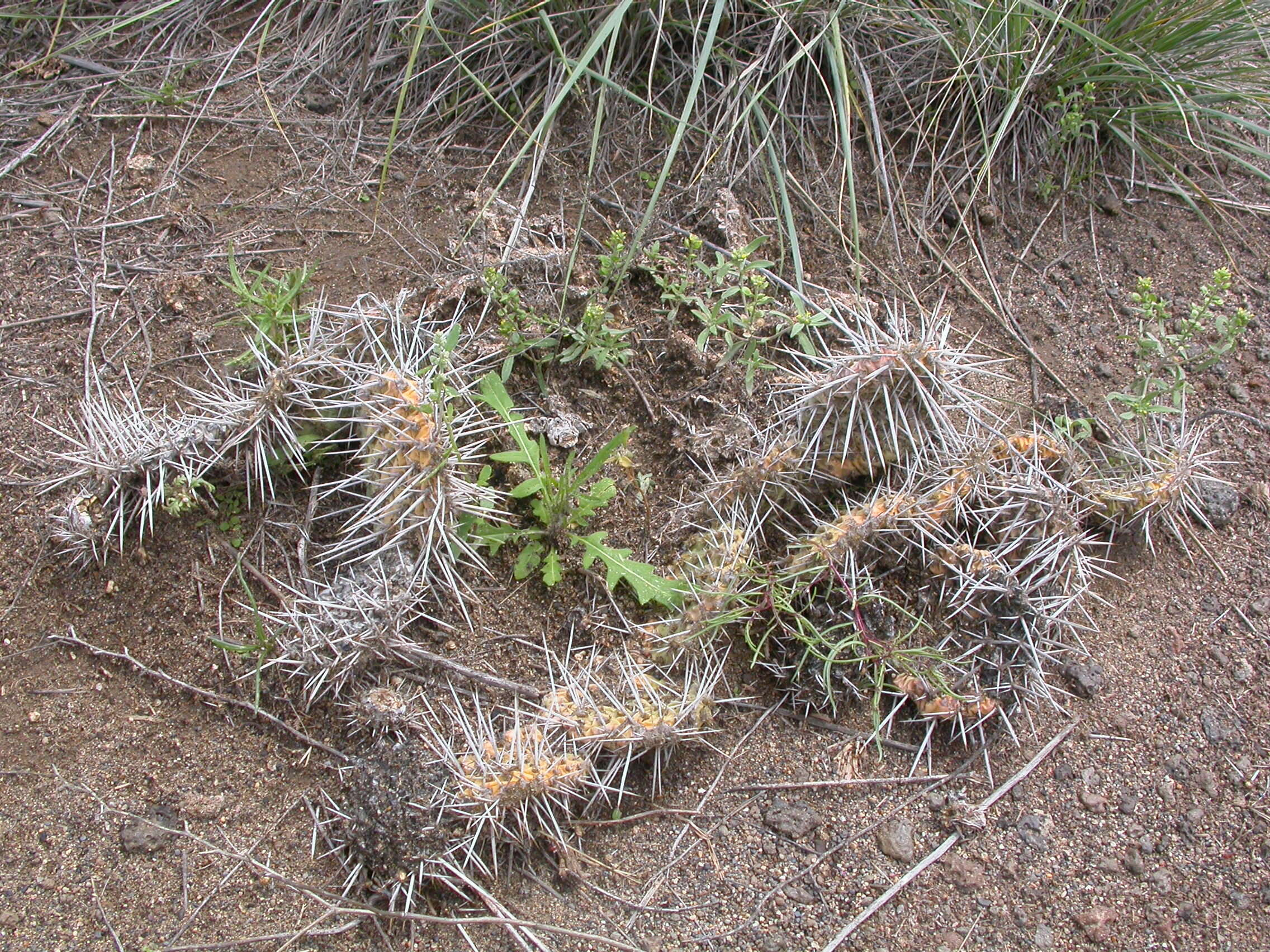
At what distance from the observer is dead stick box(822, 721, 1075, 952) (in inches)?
74.9

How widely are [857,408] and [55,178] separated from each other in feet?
7.87

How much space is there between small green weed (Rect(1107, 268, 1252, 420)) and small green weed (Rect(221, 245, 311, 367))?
2.12m

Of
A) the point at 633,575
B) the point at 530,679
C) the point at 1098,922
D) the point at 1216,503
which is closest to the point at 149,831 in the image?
the point at 530,679

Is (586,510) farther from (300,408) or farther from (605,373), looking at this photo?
(300,408)

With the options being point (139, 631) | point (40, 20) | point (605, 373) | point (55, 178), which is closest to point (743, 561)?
point (605, 373)

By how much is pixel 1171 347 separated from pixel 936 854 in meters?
1.51

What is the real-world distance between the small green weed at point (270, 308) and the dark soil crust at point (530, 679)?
13 cm

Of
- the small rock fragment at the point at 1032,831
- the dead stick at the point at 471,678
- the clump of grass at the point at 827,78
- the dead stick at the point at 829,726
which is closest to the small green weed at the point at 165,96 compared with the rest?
the clump of grass at the point at 827,78

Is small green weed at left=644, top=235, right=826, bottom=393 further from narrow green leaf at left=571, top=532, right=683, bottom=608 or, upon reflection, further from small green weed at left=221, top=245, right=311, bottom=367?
small green weed at left=221, top=245, right=311, bottom=367

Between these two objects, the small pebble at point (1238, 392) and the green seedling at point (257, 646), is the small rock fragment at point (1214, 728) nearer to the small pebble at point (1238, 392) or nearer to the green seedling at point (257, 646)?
the small pebble at point (1238, 392)

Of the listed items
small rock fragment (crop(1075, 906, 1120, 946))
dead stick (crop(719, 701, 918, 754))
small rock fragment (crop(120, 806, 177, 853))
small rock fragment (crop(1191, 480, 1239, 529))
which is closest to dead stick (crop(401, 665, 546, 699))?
dead stick (crop(719, 701, 918, 754))

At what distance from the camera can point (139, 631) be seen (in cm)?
219

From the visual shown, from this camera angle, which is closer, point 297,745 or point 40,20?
point 297,745

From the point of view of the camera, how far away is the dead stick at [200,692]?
2.06 metres
